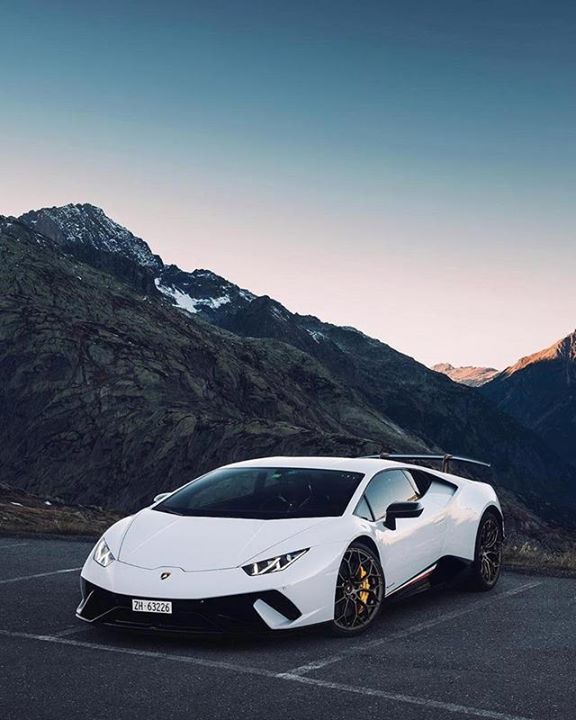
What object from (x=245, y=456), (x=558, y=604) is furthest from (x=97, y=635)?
(x=245, y=456)

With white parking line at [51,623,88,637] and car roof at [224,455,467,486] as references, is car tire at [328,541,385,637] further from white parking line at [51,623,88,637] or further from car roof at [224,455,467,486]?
white parking line at [51,623,88,637]

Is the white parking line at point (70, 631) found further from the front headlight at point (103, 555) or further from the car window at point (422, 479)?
the car window at point (422, 479)

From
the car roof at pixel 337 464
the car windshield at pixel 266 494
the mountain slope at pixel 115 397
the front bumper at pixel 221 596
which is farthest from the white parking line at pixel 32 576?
the mountain slope at pixel 115 397

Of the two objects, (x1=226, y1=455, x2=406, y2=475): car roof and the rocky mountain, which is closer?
(x1=226, y1=455, x2=406, y2=475): car roof

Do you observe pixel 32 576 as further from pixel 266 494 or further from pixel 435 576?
pixel 435 576

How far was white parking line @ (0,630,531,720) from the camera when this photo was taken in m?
4.90

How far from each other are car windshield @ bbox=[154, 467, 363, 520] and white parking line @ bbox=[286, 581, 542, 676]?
102cm


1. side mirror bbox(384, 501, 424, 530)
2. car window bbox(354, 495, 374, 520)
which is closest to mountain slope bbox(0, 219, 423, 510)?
car window bbox(354, 495, 374, 520)

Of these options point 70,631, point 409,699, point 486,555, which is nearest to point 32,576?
point 70,631

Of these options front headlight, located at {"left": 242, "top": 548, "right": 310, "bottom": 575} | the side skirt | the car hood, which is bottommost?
the side skirt

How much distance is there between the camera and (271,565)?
252 inches

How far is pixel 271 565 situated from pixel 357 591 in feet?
2.82

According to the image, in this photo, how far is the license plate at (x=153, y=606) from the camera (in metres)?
6.23

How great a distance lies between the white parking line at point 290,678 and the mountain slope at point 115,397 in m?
49.5
